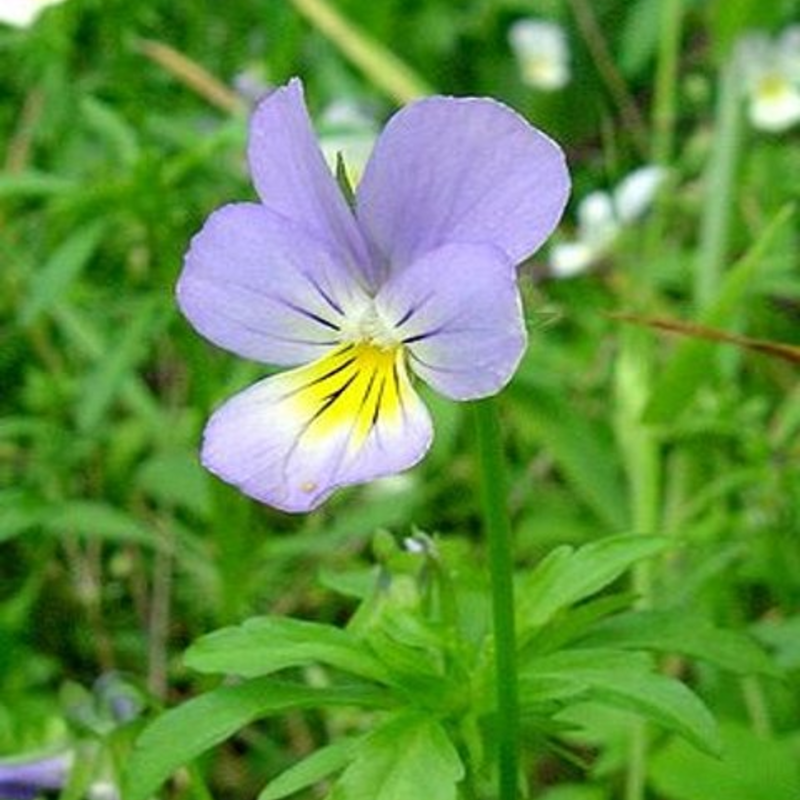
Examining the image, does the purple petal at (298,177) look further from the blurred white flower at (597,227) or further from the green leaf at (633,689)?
the blurred white flower at (597,227)

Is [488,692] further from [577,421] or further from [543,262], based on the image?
[543,262]

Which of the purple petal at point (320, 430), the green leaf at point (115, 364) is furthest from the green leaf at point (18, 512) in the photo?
the purple petal at point (320, 430)

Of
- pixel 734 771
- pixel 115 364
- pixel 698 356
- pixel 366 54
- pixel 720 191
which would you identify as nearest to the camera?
pixel 734 771

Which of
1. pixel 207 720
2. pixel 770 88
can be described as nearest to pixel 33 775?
pixel 207 720

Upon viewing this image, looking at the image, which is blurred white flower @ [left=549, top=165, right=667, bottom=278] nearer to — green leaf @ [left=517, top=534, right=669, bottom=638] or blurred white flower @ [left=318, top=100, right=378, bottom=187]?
blurred white flower @ [left=318, top=100, right=378, bottom=187]

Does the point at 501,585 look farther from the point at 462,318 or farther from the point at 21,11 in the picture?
the point at 21,11

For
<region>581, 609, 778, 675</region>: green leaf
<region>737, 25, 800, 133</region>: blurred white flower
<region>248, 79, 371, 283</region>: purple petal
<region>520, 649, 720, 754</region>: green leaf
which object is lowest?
<region>520, 649, 720, 754</region>: green leaf

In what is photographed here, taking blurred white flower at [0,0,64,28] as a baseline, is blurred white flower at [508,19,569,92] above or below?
above

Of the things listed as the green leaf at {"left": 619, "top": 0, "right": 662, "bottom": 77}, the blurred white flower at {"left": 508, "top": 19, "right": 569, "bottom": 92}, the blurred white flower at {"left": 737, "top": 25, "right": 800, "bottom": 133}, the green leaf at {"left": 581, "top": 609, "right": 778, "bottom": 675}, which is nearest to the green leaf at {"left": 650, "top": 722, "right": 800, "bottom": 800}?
the green leaf at {"left": 581, "top": 609, "right": 778, "bottom": 675}
